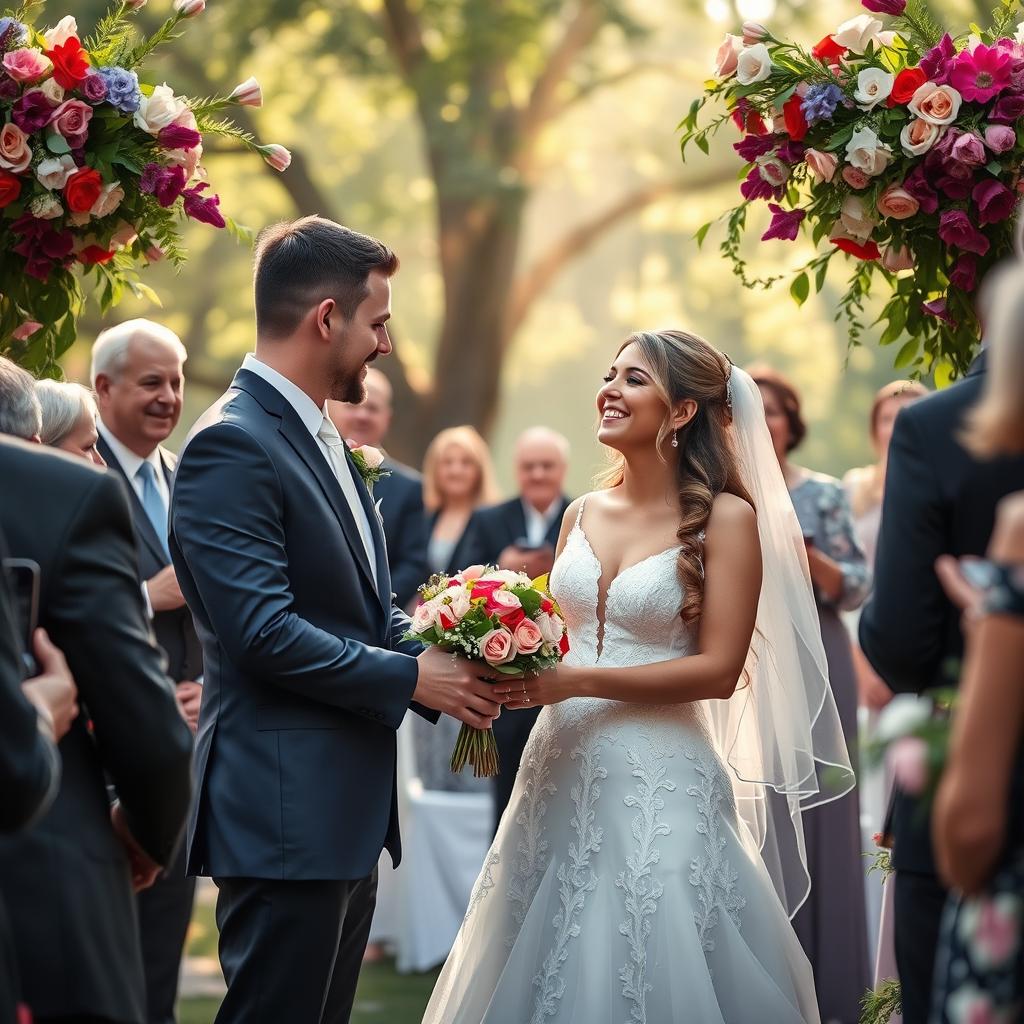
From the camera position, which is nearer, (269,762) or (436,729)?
(269,762)

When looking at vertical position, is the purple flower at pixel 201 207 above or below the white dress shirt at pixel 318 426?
above

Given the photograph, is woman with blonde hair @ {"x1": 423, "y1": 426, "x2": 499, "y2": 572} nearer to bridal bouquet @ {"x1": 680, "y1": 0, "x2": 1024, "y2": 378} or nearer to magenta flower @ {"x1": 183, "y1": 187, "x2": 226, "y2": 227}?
magenta flower @ {"x1": 183, "y1": 187, "x2": 226, "y2": 227}

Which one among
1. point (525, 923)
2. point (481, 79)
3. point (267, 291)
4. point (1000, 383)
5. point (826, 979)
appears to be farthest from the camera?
point (481, 79)

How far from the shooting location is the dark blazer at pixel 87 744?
2.80 metres

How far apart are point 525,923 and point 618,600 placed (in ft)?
3.31

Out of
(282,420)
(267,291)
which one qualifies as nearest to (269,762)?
(282,420)

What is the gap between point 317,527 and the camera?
3.88 metres

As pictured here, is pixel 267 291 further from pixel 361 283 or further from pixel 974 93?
pixel 974 93

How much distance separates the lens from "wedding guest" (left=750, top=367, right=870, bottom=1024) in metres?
6.38

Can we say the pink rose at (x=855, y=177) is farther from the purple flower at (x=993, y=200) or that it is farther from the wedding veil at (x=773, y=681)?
the wedding veil at (x=773, y=681)

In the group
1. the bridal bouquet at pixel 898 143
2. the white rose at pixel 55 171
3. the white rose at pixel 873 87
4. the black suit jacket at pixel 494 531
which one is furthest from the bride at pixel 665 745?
the black suit jacket at pixel 494 531

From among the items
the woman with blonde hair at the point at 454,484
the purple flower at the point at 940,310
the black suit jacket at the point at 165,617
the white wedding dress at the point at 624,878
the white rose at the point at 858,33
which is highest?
the white rose at the point at 858,33

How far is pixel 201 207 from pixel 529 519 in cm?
444

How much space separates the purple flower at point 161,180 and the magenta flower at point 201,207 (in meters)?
0.12
